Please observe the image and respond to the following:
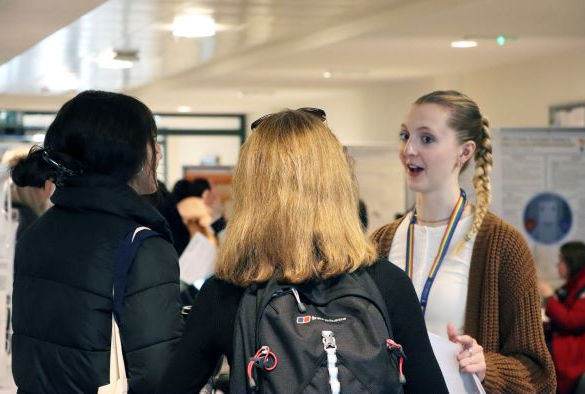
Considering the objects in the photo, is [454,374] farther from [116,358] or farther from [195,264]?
[195,264]

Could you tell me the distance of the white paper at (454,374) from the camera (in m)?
2.34

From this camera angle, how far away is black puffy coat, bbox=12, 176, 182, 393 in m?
2.19

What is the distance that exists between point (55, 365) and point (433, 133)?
3.67ft

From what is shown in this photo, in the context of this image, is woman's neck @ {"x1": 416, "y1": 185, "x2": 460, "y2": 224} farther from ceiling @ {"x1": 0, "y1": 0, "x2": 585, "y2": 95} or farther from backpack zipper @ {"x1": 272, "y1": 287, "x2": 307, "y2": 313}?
ceiling @ {"x1": 0, "y1": 0, "x2": 585, "y2": 95}

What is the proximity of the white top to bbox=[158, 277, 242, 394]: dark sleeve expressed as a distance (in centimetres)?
86

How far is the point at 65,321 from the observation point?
2240 mm

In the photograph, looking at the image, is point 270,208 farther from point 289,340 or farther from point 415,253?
point 415,253

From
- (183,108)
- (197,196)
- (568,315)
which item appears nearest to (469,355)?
(568,315)

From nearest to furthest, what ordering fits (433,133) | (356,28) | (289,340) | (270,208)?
(289,340), (270,208), (433,133), (356,28)

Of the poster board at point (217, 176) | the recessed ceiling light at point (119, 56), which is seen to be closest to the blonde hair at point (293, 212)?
the recessed ceiling light at point (119, 56)

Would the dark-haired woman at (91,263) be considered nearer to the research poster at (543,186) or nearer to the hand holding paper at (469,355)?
the hand holding paper at (469,355)

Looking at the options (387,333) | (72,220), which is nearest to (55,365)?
(72,220)

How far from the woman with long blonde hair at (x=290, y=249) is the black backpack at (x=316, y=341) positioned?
0.02 metres

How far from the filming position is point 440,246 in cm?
268
